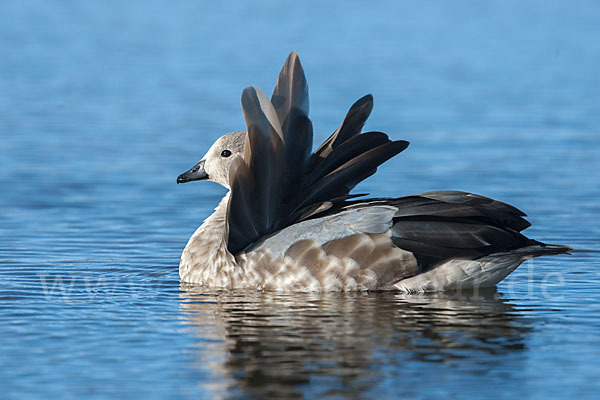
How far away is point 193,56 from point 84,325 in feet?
60.3

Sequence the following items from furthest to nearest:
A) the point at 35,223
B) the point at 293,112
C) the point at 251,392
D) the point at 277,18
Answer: the point at 277,18 < the point at 35,223 < the point at 293,112 < the point at 251,392

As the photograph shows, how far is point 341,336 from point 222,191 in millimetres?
7738

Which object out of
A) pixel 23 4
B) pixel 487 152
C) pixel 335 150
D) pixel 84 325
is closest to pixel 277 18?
pixel 23 4

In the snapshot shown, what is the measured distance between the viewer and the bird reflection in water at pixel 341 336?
7.75 meters

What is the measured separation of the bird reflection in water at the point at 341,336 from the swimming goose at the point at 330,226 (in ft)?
0.60

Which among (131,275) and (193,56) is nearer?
(131,275)

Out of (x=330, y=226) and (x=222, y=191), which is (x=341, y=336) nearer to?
(x=330, y=226)

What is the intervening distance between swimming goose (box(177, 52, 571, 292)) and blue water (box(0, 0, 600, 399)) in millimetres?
277

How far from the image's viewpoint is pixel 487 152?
1812 cm

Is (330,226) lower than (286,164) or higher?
lower

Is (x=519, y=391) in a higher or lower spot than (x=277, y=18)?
lower

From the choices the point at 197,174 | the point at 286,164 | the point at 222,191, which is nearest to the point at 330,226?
the point at 286,164

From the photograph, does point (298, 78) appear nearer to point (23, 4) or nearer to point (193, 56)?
point (193, 56)

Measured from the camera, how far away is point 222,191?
16.3 metres
